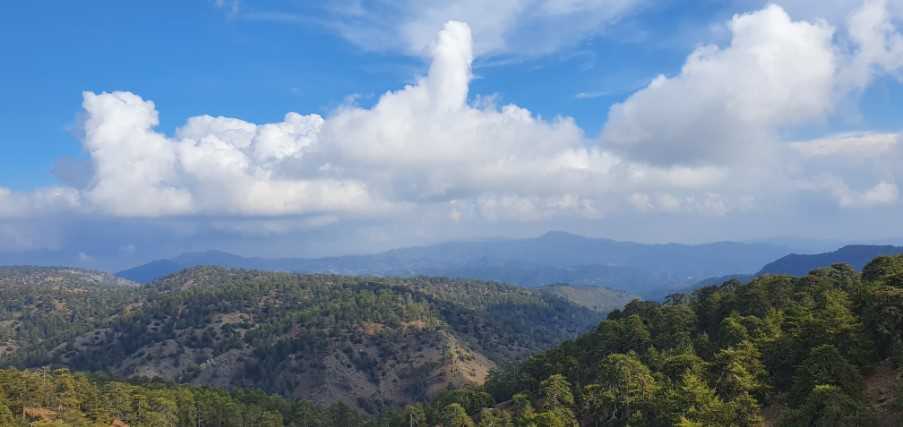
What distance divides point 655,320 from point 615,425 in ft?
129

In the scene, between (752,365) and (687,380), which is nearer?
(687,380)

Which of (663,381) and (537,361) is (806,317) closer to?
(663,381)

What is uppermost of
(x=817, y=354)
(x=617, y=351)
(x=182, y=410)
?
(x=817, y=354)

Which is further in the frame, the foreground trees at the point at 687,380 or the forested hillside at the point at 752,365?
the foreground trees at the point at 687,380

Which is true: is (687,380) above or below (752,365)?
below

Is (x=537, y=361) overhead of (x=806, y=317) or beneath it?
beneath

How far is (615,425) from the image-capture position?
79.1 m

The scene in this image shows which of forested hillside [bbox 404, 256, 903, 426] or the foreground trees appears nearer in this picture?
forested hillside [bbox 404, 256, 903, 426]

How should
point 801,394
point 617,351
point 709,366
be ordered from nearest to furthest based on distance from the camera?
point 801,394
point 709,366
point 617,351

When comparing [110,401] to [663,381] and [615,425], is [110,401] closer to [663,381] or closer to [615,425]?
[615,425]

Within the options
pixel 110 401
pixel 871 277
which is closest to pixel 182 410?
pixel 110 401

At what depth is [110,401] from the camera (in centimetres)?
10744

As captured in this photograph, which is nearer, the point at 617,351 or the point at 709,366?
the point at 709,366

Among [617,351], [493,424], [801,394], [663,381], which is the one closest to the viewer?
[801,394]
